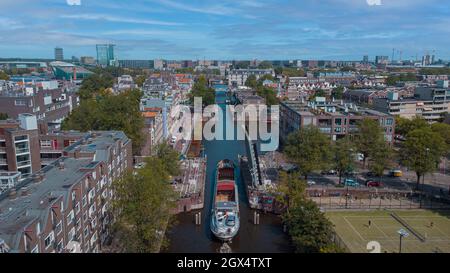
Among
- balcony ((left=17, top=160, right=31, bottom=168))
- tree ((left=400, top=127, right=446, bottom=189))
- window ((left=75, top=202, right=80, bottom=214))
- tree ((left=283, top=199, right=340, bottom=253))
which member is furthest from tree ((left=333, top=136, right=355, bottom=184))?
balcony ((left=17, top=160, right=31, bottom=168))

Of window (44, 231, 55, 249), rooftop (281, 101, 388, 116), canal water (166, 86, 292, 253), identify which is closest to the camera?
window (44, 231, 55, 249)

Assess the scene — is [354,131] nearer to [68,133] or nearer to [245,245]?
[245,245]

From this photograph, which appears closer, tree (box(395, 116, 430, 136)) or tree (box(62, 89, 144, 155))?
tree (box(62, 89, 144, 155))

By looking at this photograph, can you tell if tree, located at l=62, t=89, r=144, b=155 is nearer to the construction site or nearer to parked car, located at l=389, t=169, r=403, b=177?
the construction site

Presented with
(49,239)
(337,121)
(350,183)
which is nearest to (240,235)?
(350,183)

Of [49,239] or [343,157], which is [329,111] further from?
[49,239]

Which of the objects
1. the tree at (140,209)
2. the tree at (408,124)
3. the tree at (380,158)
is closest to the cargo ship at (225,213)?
the tree at (140,209)
